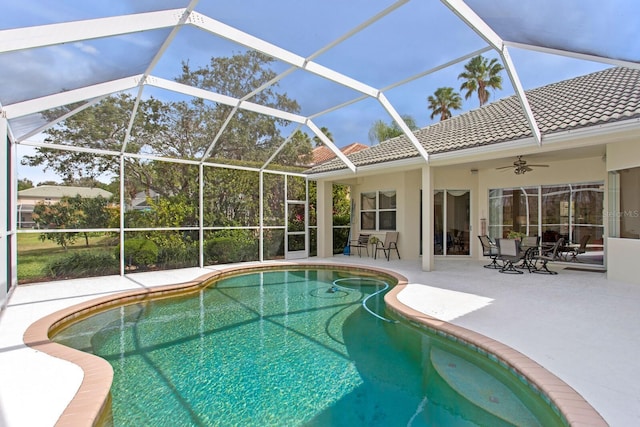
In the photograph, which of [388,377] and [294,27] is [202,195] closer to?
[294,27]

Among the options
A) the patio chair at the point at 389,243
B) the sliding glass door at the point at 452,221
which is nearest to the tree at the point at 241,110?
the patio chair at the point at 389,243

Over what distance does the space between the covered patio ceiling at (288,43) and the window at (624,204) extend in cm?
237

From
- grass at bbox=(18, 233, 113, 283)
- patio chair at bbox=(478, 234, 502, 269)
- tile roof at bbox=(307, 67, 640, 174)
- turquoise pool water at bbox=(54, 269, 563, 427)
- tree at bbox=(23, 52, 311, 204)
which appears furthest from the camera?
patio chair at bbox=(478, 234, 502, 269)

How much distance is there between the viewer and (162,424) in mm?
3158

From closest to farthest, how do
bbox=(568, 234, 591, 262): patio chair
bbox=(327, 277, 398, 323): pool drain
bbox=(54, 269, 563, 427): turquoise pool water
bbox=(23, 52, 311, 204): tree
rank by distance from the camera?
1. bbox=(54, 269, 563, 427): turquoise pool water
2. bbox=(327, 277, 398, 323): pool drain
3. bbox=(23, 52, 311, 204): tree
4. bbox=(568, 234, 591, 262): patio chair

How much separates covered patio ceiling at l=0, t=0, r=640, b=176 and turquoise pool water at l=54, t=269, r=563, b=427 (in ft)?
13.6

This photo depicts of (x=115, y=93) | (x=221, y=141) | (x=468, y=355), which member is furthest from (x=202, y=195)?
(x=468, y=355)

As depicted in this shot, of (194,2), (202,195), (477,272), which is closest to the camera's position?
(194,2)

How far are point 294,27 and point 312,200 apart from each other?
8.67 meters

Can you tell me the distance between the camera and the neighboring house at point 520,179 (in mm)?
7527

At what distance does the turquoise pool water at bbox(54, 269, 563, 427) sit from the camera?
329cm

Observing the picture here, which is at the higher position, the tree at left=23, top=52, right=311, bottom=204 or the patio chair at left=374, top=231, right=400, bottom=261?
the tree at left=23, top=52, right=311, bottom=204

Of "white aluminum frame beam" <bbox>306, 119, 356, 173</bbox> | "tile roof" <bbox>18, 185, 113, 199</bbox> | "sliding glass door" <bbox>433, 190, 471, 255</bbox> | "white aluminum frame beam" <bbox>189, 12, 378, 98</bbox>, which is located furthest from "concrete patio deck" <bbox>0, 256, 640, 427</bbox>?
A: "white aluminum frame beam" <bbox>189, 12, 378, 98</bbox>

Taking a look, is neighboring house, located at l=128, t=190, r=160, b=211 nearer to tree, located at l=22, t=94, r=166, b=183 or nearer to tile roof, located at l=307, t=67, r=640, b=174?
tree, located at l=22, t=94, r=166, b=183
